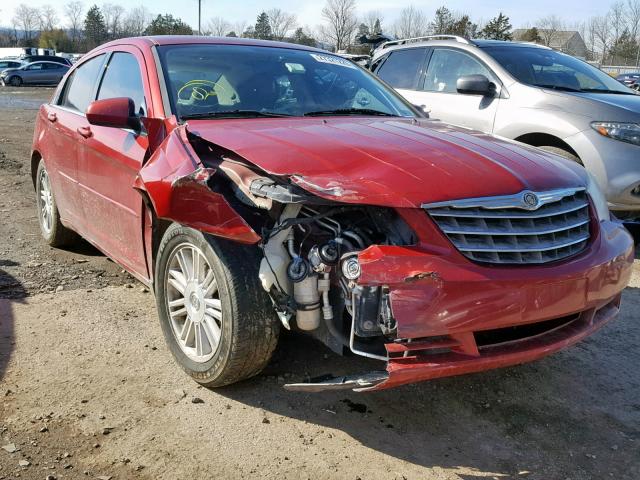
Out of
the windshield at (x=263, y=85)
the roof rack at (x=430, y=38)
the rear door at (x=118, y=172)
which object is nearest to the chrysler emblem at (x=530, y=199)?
the windshield at (x=263, y=85)

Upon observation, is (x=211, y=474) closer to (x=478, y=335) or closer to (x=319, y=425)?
(x=319, y=425)

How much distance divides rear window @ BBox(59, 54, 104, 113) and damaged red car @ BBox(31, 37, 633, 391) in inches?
40.0

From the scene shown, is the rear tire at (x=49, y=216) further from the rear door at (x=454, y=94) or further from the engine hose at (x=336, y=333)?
the rear door at (x=454, y=94)

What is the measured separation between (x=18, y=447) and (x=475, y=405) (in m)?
2.04

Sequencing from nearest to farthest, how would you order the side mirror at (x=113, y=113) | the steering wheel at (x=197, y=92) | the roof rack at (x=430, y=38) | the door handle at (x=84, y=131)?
the side mirror at (x=113, y=113)
the steering wheel at (x=197, y=92)
the door handle at (x=84, y=131)
the roof rack at (x=430, y=38)

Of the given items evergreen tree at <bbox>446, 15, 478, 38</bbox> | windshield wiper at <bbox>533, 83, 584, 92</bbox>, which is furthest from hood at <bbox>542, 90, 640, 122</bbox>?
evergreen tree at <bbox>446, 15, 478, 38</bbox>

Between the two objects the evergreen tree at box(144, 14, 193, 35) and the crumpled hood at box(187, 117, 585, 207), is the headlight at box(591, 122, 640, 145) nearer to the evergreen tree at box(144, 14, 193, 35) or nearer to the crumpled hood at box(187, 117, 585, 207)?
the crumpled hood at box(187, 117, 585, 207)

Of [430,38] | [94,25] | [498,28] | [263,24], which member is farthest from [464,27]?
[94,25]

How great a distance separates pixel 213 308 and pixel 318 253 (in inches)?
28.0

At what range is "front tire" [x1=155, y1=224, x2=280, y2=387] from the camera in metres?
2.76

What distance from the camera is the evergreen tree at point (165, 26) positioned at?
6202 cm

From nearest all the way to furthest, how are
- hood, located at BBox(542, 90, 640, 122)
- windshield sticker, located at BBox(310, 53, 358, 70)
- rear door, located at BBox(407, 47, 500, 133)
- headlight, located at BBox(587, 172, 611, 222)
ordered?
1. headlight, located at BBox(587, 172, 611, 222)
2. windshield sticker, located at BBox(310, 53, 358, 70)
3. hood, located at BBox(542, 90, 640, 122)
4. rear door, located at BBox(407, 47, 500, 133)

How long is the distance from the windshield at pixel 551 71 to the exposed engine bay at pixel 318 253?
14.2 ft

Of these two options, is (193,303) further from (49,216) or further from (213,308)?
(49,216)
